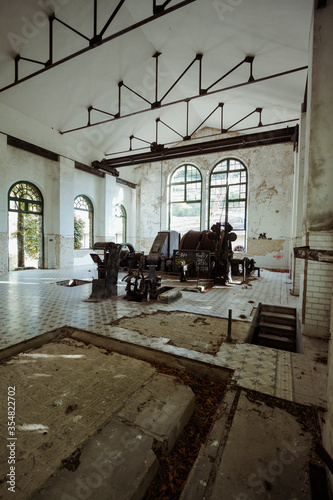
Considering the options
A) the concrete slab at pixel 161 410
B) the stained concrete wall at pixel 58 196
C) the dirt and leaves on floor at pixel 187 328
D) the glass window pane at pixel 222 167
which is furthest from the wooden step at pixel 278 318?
the glass window pane at pixel 222 167

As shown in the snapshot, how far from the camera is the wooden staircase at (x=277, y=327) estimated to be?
465 cm

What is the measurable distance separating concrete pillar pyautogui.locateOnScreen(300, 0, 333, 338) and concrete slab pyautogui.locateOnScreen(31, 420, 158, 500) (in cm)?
332

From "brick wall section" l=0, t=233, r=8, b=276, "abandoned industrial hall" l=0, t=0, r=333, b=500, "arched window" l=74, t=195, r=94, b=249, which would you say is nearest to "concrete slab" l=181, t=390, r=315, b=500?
"abandoned industrial hall" l=0, t=0, r=333, b=500

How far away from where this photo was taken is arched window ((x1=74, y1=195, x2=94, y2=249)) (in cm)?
1301

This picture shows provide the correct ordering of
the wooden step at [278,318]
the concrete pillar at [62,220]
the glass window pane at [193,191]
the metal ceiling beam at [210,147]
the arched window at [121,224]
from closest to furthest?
the wooden step at [278,318] → the metal ceiling beam at [210,147] → the concrete pillar at [62,220] → the glass window pane at [193,191] → the arched window at [121,224]

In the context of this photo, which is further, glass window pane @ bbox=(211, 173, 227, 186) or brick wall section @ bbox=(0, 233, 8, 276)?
glass window pane @ bbox=(211, 173, 227, 186)

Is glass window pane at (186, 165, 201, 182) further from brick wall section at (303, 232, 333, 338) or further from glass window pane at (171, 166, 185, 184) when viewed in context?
brick wall section at (303, 232, 333, 338)

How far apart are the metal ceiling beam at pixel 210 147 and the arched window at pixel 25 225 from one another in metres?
3.92

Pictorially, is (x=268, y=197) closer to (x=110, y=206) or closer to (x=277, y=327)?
(x=110, y=206)

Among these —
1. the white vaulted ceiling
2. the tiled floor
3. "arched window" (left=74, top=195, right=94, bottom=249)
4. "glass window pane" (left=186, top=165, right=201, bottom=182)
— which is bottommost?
the tiled floor

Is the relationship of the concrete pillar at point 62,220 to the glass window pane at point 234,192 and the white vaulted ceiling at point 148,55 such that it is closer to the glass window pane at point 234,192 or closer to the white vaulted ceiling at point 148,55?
the white vaulted ceiling at point 148,55

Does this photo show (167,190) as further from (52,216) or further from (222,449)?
(222,449)

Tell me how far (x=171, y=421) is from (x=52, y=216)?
11.1 meters

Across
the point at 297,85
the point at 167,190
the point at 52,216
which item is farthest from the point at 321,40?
the point at 167,190
